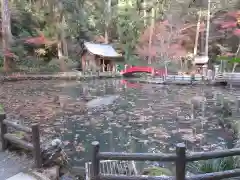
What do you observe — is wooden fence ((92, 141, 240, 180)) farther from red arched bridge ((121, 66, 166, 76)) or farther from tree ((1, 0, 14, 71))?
red arched bridge ((121, 66, 166, 76))

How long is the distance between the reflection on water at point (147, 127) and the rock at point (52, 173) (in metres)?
1.38

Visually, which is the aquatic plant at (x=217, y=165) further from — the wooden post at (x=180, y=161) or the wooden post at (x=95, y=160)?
the wooden post at (x=95, y=160)

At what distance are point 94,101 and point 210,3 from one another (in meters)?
20.4

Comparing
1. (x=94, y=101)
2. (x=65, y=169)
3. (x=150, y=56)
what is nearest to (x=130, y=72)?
(x=150, y=56)

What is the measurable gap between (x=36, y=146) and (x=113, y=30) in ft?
107

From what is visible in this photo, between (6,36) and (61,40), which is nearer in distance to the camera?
(6,36)

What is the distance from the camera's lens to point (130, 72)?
28.7 m

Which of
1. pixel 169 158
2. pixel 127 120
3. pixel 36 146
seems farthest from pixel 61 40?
pixel 169 158

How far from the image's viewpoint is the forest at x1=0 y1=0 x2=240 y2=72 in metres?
27.7

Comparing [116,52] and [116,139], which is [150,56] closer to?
[116,52]

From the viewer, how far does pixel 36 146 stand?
5.09 m

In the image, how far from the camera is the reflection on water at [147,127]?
7.77 metres

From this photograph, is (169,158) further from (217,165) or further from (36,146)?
(36,146)

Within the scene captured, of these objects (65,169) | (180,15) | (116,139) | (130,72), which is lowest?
(130,72)
